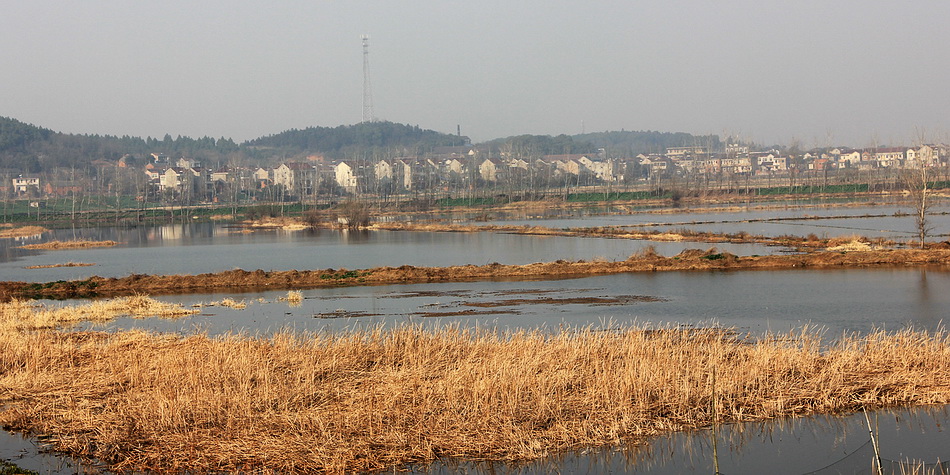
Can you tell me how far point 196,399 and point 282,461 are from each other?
2282 millimetres

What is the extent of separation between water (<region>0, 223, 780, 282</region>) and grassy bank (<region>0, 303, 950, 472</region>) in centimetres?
2336

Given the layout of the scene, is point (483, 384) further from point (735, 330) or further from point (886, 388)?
point (735, 330)

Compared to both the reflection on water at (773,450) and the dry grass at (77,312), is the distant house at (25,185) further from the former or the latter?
the reflection on water at (773,450)

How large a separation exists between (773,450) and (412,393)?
4.58 m

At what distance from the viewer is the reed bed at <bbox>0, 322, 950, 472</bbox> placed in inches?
409

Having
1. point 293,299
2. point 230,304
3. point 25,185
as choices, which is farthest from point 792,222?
point 25,185

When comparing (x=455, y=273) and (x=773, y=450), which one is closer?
(x=773, y=450)

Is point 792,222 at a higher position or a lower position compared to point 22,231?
higher

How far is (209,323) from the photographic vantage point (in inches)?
895

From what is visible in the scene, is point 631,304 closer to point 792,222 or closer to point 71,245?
point 792,222

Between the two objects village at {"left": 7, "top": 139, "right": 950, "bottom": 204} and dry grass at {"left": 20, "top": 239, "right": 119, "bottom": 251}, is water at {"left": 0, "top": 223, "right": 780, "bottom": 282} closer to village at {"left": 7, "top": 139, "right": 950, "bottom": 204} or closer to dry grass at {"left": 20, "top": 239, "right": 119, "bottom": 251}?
dry grass at {"left": 20, "top": 239, "right": 119, "bottom": 251}

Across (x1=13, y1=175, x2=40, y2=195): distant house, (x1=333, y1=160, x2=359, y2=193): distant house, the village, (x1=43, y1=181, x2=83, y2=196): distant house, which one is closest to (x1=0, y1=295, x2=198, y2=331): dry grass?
the village

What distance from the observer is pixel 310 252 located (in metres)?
49.8

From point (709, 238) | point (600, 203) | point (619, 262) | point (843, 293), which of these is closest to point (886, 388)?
point (843, 293)
